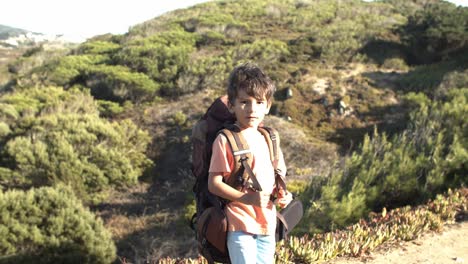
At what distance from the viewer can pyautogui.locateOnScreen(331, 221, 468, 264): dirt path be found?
5.01 metres

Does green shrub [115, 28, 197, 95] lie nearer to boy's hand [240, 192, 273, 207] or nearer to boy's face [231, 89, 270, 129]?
boy's face [231, 89, 270, 129]

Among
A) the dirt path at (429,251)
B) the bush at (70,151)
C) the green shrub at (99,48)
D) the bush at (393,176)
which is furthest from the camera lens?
the green shrub at (99,48)

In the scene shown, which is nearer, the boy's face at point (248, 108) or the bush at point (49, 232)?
the boy's face at point (248, 108)

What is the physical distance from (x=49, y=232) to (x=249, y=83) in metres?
8.09

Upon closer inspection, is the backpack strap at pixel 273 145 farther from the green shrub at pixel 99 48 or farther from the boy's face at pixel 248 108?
the green shrub at pixel 99 48

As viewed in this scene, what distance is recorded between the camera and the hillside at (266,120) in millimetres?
8336

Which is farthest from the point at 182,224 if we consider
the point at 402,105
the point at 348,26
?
the point at 348,26

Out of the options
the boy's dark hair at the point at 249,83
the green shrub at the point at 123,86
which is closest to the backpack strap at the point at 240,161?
the boy's dark hair at the point at 249,83

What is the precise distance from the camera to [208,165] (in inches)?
92.3

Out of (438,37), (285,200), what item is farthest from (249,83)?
(438,37)

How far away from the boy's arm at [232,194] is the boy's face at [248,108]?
0.32m

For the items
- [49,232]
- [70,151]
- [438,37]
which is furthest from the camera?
[438,37]

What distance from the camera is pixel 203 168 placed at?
2.36 meters

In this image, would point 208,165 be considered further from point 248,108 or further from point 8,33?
point 8,33
